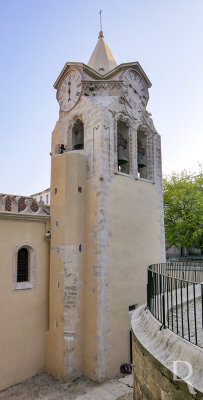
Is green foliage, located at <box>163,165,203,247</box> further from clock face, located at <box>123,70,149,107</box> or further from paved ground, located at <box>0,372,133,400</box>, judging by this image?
paved ground, located at <box>0,372,133,400</box>

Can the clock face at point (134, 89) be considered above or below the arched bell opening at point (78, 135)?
above

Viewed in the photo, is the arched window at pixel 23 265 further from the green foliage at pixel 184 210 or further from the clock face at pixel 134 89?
the green foliage at pixel 184 210

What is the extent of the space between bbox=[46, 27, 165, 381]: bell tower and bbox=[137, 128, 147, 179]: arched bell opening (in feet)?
0.25

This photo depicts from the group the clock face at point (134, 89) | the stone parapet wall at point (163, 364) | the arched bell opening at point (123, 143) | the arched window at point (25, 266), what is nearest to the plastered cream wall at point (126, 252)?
the arched bell opening at point (123, 143)

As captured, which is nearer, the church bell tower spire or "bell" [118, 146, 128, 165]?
"bell" [118, 146, 128, 165]

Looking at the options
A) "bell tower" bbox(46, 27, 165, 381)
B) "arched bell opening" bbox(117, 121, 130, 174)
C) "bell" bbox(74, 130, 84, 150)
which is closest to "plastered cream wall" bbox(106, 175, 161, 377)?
"bell tower" bbox(46, 27, 165, 381)

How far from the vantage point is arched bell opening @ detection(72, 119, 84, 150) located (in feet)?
47.0

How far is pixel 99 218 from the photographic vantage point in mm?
11859

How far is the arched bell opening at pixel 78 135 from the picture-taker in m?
14.3

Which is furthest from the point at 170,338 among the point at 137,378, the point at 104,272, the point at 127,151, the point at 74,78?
the point at 74,78

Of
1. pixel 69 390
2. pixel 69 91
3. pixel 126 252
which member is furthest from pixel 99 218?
pixel 69 91

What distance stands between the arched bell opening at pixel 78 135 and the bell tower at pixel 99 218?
6cm

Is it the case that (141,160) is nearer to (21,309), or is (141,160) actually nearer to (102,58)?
(102,58)

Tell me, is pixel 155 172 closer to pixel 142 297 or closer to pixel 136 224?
pixel 136 224
